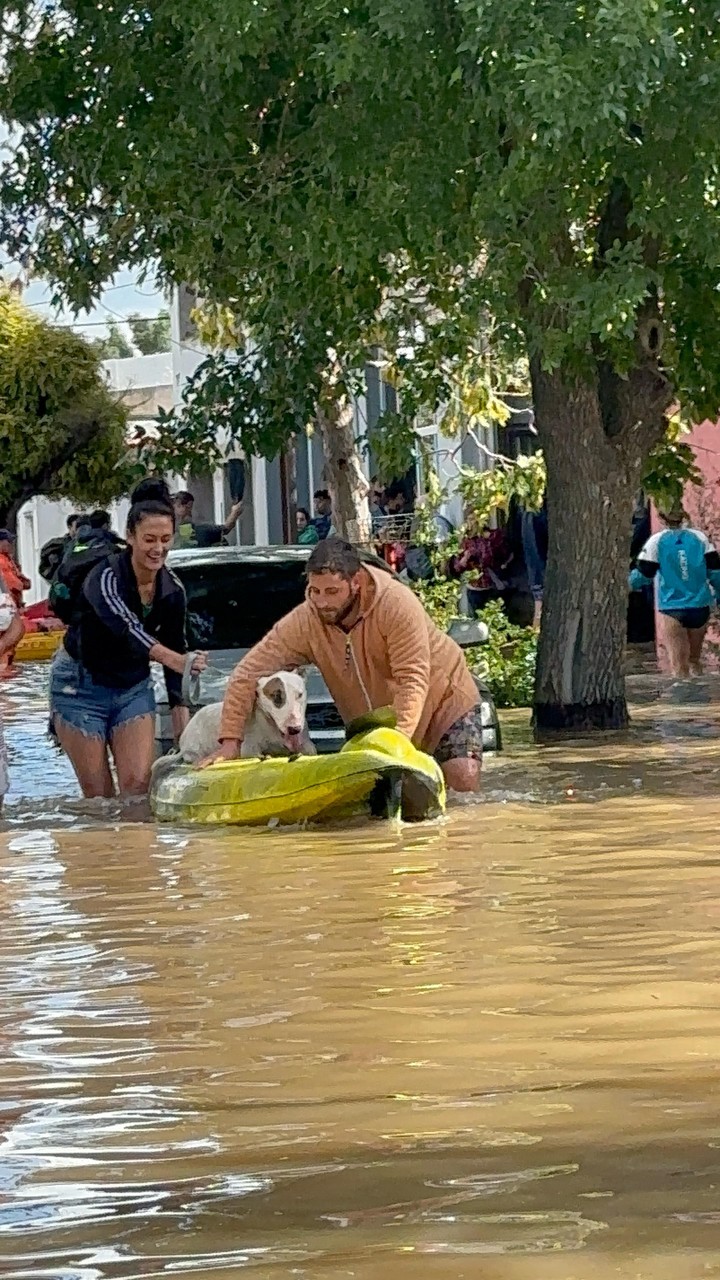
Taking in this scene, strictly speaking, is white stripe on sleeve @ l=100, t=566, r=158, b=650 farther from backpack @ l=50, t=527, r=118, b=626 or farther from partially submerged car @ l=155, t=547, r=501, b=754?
partially submerged car @ l=155, t=547, r=501, b=754

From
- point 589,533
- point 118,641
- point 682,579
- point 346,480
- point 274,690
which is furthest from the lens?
point 346,480

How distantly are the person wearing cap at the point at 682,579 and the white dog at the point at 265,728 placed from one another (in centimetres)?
886

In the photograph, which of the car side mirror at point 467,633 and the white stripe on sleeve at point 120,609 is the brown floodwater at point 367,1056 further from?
the car side mirror at point 467,633

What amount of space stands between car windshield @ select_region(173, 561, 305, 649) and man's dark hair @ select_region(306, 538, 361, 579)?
3043 millimetres

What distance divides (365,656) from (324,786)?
1.95 feet

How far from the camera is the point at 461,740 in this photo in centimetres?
1083

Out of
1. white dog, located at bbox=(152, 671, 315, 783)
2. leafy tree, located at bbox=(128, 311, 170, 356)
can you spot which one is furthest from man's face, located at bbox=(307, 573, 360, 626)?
leafy tree, located at bbox=(128, 311, 170, 356)

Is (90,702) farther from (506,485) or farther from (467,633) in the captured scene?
(506,485)

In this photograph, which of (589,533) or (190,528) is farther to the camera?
(190,528)

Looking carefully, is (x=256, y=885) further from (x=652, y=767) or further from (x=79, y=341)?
(x=79, y=341)

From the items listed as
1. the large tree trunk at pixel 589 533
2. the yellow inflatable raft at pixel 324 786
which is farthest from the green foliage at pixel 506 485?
the yellow inflatable raft at pixel 324 786

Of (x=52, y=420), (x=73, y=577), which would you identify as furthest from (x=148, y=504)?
(x=52, y=420)

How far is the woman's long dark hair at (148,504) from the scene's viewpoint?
10734mm

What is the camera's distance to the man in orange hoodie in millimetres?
10047
